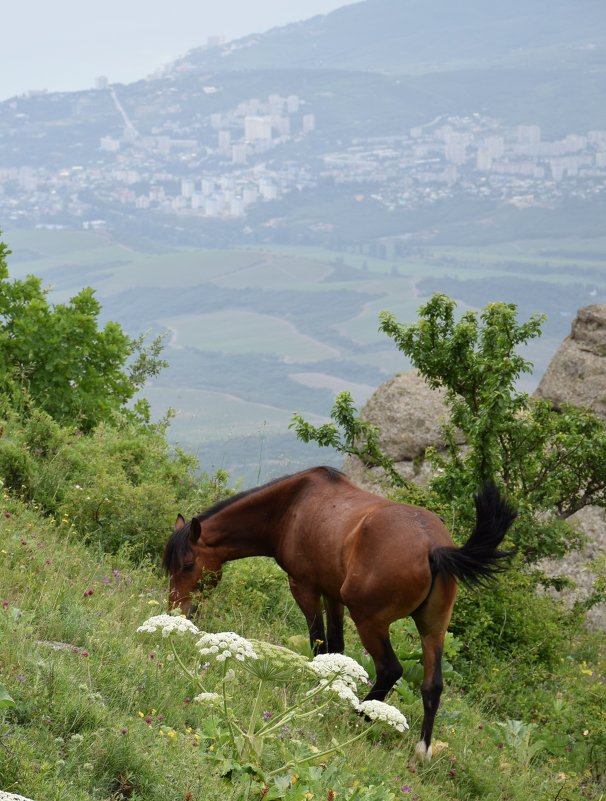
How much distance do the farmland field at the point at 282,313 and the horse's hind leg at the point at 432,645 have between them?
91507mm

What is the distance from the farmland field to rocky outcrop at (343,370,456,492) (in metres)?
81.3

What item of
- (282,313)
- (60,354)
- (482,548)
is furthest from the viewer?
(282,313)

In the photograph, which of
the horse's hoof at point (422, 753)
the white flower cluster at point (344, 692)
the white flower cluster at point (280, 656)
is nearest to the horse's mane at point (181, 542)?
the horse's hoof at point (422, 753)

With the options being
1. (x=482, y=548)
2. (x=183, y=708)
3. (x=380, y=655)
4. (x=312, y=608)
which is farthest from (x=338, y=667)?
(x=312, y=608)

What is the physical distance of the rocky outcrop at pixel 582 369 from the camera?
1748 cm

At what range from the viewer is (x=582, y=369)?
17766 millimetres

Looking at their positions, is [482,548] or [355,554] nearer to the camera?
[482,548]

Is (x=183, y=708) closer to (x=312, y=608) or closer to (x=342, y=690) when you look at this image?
(x=342, y=690)

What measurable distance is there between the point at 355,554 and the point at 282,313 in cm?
17196

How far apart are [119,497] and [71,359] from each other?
5.56 metres

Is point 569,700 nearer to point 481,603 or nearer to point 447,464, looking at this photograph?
point 481,603

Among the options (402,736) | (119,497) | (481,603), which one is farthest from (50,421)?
(402,736)

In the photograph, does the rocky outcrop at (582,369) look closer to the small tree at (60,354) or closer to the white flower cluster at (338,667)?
the small tree at (60,354)

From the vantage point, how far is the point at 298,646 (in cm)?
885
